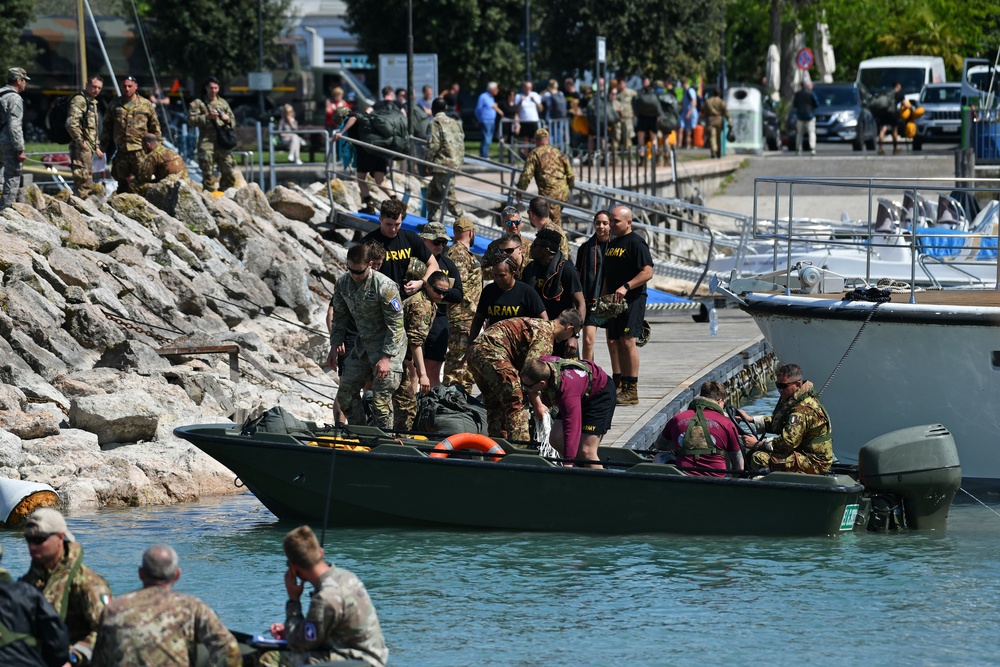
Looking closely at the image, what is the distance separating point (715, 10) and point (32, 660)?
34197 mm

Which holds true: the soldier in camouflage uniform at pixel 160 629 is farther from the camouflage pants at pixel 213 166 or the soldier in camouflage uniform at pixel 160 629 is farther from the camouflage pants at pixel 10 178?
the camouflage pants at pixel 213 166

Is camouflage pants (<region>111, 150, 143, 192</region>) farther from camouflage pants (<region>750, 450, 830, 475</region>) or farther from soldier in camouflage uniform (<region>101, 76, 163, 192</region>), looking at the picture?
camouflage pants (<region>750, 450, 830, 475</region>)

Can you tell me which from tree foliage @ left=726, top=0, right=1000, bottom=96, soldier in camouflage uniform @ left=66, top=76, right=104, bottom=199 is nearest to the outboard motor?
soldier in camouflage uniform @ left=66, top=76, right=104, bottom=199

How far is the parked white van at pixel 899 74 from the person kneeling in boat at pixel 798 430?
3403 centimetres

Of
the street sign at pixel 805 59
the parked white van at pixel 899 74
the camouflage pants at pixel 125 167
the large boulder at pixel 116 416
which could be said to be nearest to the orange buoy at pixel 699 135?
the street sign at pixel 805 59

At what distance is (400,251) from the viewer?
39.9 feet

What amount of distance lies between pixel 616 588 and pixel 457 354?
12.0ft

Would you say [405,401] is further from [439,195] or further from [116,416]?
[439,195]

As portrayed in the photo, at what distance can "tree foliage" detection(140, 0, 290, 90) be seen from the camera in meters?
37.9

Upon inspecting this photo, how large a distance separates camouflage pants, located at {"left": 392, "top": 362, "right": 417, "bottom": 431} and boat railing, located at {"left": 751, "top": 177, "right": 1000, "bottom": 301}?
10.6 ft

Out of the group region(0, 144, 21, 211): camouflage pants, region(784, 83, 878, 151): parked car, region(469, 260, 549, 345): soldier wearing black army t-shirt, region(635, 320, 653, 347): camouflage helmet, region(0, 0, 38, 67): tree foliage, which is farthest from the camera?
region(784, 83, 878, 151): parked car

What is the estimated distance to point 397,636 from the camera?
28.6 feet

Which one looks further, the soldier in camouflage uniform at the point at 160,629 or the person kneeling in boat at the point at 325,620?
the person kneeling in boat at the point at 325,620

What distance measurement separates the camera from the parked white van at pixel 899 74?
43281 mm
